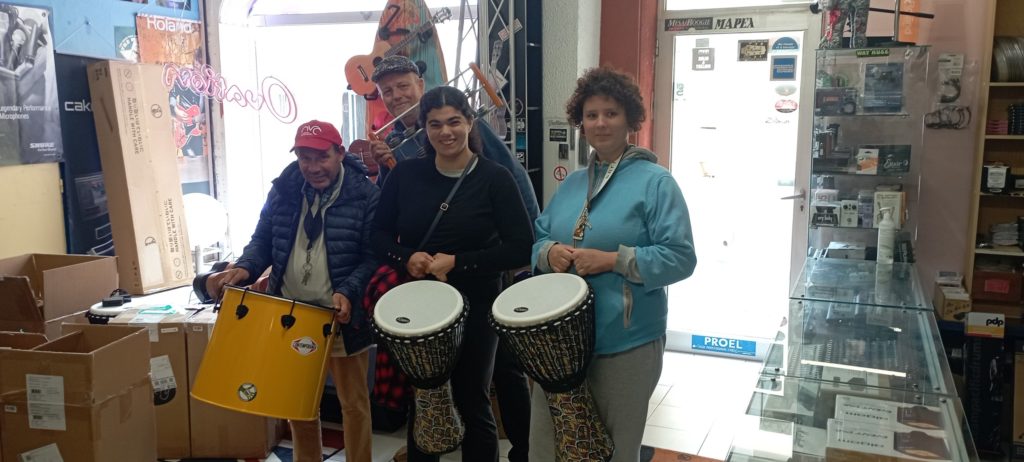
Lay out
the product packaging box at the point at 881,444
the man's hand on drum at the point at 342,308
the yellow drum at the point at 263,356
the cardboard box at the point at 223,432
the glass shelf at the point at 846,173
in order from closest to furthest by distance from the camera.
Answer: the product packaging box at the point at 881,444, the yellow drum at the point at 263,356, the man's hand on drum at the point at 342,308, the cardboard box at the point at 223,432, the glass shelf at the point at 846,173

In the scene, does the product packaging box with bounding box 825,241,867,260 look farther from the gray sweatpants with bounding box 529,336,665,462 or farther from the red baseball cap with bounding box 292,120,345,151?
the red baseball cap with bounding box 292,120,345,151

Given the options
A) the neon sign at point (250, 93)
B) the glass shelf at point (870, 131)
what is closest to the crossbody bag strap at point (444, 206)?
the glass shelf at point (870, 131)


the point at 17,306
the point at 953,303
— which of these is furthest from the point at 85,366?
the point at 953,303

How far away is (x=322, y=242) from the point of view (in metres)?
2.71

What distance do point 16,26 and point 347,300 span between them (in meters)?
2.87

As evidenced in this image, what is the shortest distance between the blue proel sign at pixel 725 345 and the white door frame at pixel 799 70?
0.15 ft

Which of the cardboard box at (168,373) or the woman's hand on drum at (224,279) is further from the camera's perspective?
the cardboard box at (168,373)

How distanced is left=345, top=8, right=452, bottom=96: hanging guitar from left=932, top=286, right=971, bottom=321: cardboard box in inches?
110

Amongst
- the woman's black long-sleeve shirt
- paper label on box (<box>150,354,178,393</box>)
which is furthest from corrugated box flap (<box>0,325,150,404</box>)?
the woman's black long-sleeve shirt

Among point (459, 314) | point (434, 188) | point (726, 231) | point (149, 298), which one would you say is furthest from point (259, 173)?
point (459, 314)

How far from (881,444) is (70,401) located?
2.24 metres

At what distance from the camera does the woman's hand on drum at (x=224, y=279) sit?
A: 2.69 meters

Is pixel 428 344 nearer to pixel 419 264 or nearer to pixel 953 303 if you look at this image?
pixel 419 264

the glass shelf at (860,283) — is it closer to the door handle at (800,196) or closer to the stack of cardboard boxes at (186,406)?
the door handle at (800,196)
